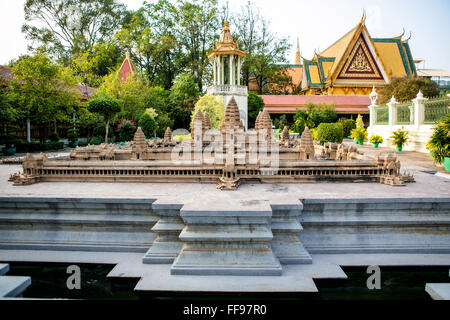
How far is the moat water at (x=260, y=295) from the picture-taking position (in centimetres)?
372

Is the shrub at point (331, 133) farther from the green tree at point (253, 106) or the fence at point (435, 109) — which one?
the green tree at point (253, 106)

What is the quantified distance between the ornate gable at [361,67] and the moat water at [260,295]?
111 feet

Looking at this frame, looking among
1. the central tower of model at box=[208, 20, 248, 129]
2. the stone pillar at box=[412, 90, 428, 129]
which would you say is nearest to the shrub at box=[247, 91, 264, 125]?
the central tower of model at box=[208, 20, 248, 129]

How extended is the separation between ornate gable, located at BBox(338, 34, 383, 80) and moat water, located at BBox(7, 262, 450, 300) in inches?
1326

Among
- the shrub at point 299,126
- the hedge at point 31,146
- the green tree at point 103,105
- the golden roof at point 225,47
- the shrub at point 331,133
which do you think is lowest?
the hedge at point 31,146

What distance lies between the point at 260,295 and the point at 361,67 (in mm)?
36398

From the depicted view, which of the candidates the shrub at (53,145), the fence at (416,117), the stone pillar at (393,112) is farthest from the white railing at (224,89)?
the shrub at (53,145)

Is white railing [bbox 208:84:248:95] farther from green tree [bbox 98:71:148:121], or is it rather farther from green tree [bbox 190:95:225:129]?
green tree [bbox 98:71:148:121]

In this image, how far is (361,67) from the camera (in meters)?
35.0

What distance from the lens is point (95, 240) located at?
496 centimetres

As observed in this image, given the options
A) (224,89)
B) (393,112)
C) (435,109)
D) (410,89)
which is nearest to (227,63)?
(224,89)

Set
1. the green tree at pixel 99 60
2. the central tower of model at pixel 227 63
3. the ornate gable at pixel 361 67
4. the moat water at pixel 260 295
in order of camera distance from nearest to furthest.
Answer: the moat water at pixel 260 295, the central tower of model at pixel 227 63, the green tree at pixel 99 60, the ornate gable at pixel 361 67

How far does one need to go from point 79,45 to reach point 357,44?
31649 mm

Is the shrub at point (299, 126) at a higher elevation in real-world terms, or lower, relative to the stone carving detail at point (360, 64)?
lower
